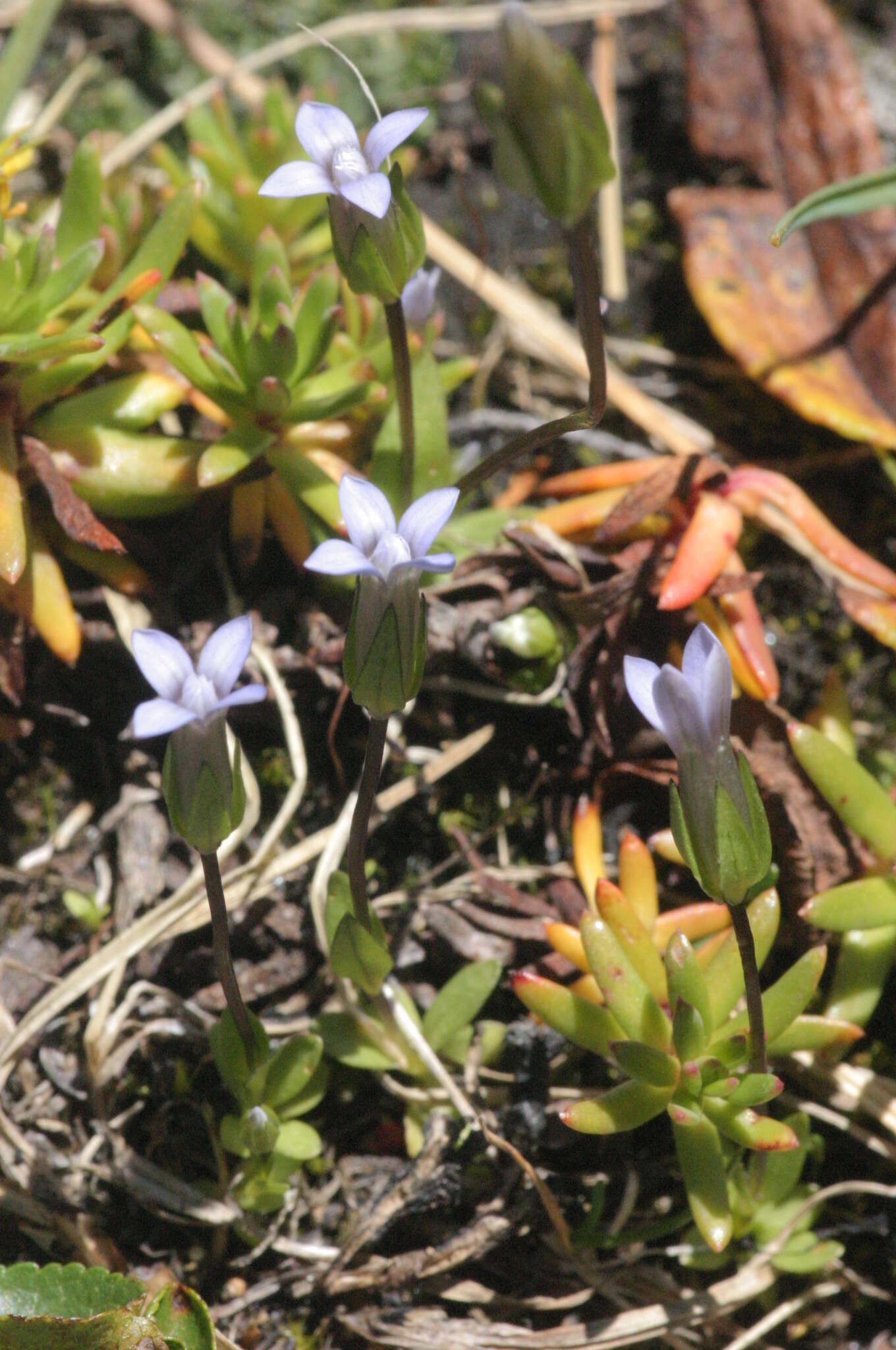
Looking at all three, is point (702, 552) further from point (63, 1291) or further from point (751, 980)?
point (63, 1291)

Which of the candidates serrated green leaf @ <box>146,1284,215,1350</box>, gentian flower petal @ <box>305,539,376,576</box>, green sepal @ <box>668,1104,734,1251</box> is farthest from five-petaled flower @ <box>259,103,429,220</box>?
serrated green leaf @ <box>146,1284,215,1350</box>

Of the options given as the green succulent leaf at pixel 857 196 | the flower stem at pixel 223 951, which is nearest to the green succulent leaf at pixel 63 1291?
the flower stem at pixel 223 951

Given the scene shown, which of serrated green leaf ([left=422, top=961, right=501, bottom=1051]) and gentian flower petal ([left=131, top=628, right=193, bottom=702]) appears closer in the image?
gentian flower petal ([left=131, top=628, right=193, bottom=702])

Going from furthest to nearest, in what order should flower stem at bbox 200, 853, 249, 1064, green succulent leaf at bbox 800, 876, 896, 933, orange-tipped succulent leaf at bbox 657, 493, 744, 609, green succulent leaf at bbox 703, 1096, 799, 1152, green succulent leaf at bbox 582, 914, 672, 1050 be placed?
orange-tipped succulent leaf at bbox 657, 493, 744, 609
green succulent leaf at bbox 800, 876, 896, 933
green succulent leaf at bbox 582, 914, 672, 1050
green succulent leaf at bbox 703, 1096, 799, 1152
flower stem at bbox 200, 853, 249, 1064

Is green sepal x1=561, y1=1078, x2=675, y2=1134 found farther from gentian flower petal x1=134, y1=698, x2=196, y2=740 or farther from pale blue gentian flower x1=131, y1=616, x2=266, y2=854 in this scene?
gentian flower petal x1=134, y1=698, x2=196, y2=740

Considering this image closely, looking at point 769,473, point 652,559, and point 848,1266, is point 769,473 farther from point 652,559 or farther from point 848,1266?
point 848,1266

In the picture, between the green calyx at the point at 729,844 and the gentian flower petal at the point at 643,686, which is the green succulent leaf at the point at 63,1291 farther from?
the gentian flower petal at the point at 643,686

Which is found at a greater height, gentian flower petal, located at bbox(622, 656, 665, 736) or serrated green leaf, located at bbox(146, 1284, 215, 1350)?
gentian flower petal, located at bbox(622, 656, 665, 736)
